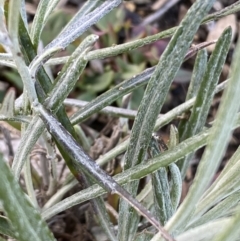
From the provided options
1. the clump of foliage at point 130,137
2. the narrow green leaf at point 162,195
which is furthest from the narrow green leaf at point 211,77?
the narrow green leaf at point 162,195

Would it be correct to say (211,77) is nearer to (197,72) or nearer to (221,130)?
(197,72)

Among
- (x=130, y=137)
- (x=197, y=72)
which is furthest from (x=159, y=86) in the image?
(x=197, y=72)

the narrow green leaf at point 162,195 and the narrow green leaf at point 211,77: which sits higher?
the narrow green leaf at point 211,77

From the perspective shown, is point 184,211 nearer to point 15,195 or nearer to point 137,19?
point 15,195

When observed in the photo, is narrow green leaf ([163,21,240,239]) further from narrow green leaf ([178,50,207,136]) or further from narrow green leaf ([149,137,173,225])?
narrow green leaf ([178,50,207,136])

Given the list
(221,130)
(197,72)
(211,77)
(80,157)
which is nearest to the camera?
(221,130)

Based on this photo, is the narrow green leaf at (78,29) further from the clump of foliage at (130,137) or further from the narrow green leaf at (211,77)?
the narrow green leaf at (211,77)

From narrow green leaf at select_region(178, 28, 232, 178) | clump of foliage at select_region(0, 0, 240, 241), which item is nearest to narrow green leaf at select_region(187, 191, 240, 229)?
clump of foliage at select_region(0, 0, 240, 241)

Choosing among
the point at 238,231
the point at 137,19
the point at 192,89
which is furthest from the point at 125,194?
the point at 137,19
